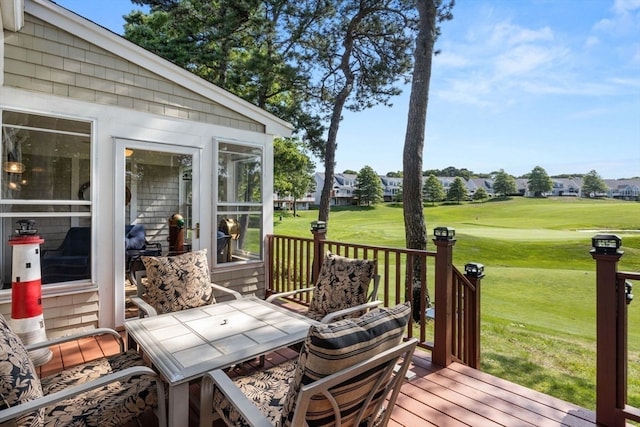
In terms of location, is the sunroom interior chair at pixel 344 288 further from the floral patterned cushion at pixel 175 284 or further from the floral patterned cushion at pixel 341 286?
the floral patterned cushion at pixel 175 284

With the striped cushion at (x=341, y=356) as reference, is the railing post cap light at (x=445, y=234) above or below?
above

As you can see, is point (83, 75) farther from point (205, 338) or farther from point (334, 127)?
point (334, 127)

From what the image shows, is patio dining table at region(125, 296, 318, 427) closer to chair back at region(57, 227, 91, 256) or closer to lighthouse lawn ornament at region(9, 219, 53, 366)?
lighthouse lawn ornament at region(9, 219, 53, 366)

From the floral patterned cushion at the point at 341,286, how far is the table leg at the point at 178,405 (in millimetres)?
1542

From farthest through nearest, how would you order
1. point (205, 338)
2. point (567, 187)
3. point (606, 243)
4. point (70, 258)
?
1. point (567, 187)
2. point (70, 258)
3. point (205, 338)
4. point (606, 243)

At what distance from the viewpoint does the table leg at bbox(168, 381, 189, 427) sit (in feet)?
5.95

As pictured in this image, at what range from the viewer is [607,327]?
227 cm

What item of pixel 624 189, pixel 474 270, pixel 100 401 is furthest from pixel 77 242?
pixel 624 189

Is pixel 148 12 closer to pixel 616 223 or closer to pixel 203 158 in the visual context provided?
pixel 203 158

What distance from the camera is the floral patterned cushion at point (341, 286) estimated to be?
3273mm

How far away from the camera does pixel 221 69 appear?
10.5m

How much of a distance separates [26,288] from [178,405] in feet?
8.00

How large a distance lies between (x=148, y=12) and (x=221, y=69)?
11.4 ft

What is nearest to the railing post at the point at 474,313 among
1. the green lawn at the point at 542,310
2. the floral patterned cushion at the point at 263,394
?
the green lawn at the point at 542,310
